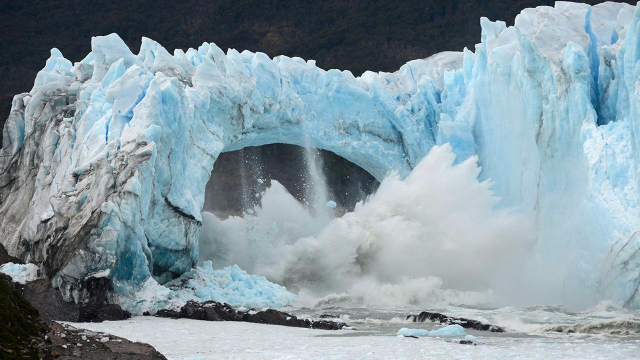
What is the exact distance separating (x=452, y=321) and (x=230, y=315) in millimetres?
4635

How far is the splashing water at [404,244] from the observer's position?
21344 millimetres

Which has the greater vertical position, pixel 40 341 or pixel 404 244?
pixel 404 244

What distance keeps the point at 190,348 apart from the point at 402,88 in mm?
15754

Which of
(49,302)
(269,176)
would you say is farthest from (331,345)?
(269,176)

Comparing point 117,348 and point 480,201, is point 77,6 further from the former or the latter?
point 117,348

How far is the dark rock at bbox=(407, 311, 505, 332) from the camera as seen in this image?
49.5 feet

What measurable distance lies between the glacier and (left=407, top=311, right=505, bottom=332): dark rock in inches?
150

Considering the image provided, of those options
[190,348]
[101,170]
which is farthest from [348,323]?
[101,170]

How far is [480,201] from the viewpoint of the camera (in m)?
22.3

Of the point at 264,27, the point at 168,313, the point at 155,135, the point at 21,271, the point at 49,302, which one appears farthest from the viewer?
the point at 264,27

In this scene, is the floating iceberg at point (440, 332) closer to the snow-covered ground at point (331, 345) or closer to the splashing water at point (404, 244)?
the snow-covered ground at point (331, 345)

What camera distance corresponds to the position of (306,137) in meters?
24.8

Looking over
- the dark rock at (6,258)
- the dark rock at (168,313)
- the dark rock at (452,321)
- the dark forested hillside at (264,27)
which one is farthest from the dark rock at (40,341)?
the dark forested hillside at (264,27)

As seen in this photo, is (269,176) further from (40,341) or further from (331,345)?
(40,341)
